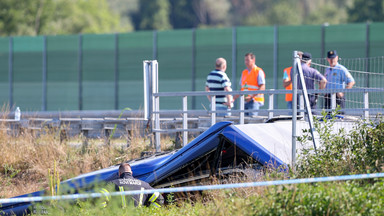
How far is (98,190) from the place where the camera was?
20.5 feet

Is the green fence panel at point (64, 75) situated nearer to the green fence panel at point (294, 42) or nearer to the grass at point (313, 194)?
the green fence panel at point (294, 42)

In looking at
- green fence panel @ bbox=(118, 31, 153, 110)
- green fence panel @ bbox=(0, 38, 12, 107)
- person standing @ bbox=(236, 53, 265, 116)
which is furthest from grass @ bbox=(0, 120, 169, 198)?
green fence panel @ bbox=(0, 38, 12, 107)

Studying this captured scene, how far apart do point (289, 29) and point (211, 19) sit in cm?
5803

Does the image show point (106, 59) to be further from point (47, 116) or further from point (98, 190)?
point (98, 190)

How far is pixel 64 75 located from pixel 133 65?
9.17 feet

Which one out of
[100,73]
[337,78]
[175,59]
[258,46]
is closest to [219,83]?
[337,78]

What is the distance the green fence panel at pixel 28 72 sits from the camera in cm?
2544

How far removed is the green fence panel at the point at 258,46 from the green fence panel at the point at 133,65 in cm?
355

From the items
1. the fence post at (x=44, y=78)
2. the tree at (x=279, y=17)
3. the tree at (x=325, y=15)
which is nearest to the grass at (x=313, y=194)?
the fence post at (x=44, y=78)

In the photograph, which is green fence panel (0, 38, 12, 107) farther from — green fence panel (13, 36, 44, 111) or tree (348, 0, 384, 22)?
tree (348, 0, 384, 22)

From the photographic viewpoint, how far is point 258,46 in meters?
22.9

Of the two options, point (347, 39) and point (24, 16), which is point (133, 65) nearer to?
point (347, 39)

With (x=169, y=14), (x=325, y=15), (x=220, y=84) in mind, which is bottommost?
(x=220, y=84)

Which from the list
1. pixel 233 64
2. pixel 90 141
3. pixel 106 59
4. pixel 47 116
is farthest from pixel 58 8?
pixel 90 141
